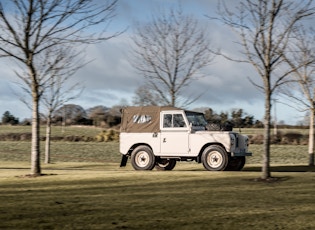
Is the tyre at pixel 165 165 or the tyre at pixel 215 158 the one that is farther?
the tyre at pixel 165 165

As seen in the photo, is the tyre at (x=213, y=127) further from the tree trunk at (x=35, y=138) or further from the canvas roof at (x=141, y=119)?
the tree trunk at (x=35, y=138)

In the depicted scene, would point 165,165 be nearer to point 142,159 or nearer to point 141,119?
point 142,159

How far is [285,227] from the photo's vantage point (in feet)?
26.2

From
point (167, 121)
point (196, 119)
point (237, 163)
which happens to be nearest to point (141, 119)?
point (167, 121)

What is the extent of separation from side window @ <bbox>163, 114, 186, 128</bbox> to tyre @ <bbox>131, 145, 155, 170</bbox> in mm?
1219

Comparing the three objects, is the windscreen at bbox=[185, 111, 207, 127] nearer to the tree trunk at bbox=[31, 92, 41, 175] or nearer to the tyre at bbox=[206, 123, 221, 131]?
the tyre at bbox=[206, 123, 221, 131]

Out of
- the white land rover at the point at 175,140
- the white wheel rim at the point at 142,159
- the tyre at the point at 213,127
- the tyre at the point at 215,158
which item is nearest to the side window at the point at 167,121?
the white land rover at the point at 175,140

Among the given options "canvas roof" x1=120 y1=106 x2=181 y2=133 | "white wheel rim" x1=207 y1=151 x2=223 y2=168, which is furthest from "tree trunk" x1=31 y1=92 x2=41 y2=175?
"white wheel rim" x1=207 y1=151 x2=223 y2=168

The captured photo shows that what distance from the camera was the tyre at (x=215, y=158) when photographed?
57.5ft

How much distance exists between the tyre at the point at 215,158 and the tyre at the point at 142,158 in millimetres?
2085

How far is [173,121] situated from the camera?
18.5 meters

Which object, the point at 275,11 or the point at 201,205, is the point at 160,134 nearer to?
the point at 275,11

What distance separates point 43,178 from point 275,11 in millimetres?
8822

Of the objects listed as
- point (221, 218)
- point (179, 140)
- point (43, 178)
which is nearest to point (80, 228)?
point (221, 218)
